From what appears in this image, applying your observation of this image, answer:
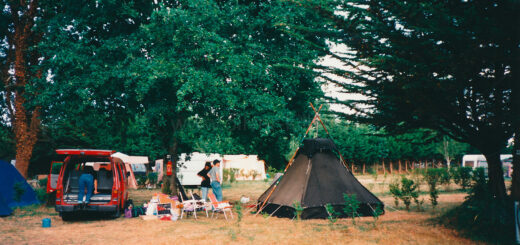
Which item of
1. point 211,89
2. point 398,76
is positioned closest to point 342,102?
point 398,76

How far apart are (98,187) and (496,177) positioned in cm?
1098

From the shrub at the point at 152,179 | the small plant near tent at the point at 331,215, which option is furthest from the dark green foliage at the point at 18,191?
the shrub at the point at 152,179

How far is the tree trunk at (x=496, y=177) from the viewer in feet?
28.2

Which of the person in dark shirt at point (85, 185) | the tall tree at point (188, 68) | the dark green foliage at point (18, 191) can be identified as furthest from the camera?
the dark green foliage at point (18, 191)

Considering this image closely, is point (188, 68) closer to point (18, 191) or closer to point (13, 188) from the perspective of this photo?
point (18, 191)

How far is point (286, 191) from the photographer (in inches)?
500

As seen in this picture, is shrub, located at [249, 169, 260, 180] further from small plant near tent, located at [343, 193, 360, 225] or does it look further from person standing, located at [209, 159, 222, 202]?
small plant near tent, located at [343, 193, 360, 225]

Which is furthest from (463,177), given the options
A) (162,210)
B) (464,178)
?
(162,210)

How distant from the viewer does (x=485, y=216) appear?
8312mm

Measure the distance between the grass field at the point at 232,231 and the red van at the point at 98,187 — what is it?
405 millimetres

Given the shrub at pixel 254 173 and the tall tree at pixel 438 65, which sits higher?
the tall tree at pixel 438 65

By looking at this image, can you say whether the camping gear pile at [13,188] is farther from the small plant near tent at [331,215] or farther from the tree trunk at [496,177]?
the tree trunk at [496,177]

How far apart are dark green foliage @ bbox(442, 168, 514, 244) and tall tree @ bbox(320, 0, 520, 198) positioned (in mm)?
280

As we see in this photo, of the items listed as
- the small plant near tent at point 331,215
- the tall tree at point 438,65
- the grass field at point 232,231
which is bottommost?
the grass field at point 232,231
